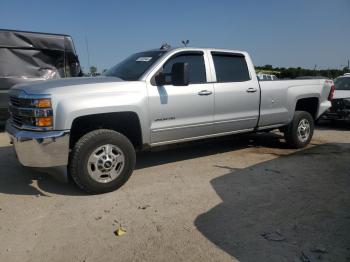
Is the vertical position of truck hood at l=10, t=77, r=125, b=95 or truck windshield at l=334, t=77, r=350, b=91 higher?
truck hood at l=10, t=77, r=125, b=95

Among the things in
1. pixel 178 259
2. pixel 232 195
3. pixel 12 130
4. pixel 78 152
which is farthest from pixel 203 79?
pixel 178 259

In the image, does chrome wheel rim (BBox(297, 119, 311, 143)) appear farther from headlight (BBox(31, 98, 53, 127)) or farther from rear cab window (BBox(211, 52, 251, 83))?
headlight (BBox(31, 98, 53, 127))

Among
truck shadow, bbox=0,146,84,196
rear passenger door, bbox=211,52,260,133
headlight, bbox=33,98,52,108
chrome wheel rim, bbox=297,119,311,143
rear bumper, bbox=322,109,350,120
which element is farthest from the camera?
rear bumper, bbox=322,109,350,120

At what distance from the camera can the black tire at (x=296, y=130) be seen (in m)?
7.00

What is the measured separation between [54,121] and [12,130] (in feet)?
2.70

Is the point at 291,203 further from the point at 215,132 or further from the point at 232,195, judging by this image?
the point at 215,132

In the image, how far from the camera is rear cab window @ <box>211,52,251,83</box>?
19.0ft

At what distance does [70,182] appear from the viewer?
16.4 feet

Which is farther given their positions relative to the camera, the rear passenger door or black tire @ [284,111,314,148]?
black tire @ [284,111,314,148]

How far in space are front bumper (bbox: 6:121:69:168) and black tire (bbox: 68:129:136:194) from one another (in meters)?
0.14

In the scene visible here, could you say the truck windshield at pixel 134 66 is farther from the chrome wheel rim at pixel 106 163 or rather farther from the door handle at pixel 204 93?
the chrome wheel rim at pixel 106 163

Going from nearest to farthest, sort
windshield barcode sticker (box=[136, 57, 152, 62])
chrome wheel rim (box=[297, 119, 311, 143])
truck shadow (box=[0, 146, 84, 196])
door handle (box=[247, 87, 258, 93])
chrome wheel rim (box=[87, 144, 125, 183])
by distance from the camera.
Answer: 1. chrome wheel rim (box=[87, 144, 125, 183])
2. truck shadow (box=[0, 146, 84, 196])
3. windshield barcode sticker (box=[136, 57, 152, 62])
4. door handle (box=[247, 87, 258, 93])
5. chrome wheel rim (box=[297, 119, 311, 143])

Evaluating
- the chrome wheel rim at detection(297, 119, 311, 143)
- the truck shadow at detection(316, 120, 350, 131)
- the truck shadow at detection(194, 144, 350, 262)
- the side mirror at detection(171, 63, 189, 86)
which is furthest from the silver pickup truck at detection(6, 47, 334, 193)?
the truck shadow at detection(316, 120, 350, 131)

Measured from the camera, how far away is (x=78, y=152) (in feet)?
14.2
